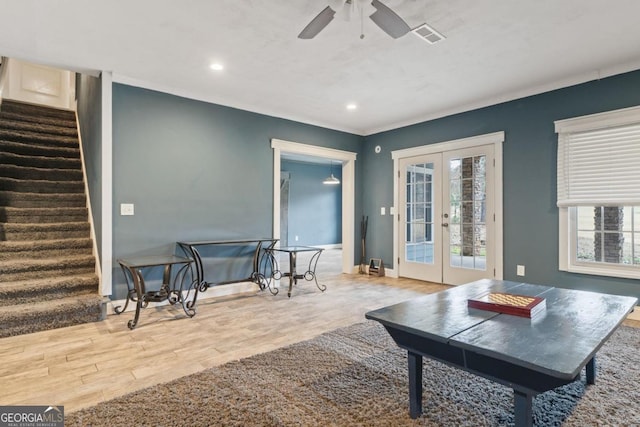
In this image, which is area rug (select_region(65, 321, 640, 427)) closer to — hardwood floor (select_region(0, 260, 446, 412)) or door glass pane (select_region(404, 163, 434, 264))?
hardwood floor (select_region(0, 260, 446, 412))

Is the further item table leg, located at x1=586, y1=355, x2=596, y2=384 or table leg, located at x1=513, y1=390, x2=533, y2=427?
table leg, located at x1=586, y1=355, x2=596, y2=384

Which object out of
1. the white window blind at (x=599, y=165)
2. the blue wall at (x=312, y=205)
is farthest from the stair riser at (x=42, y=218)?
the white window blind at (x=599, y=165)

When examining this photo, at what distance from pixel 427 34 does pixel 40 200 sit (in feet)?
16.3

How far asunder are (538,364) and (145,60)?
3853 millimetres

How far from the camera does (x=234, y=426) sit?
168 centimetres

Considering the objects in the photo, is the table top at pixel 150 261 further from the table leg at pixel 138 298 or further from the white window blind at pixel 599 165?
the white window blind at pixel 599 165

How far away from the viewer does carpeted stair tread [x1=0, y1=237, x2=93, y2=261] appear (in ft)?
12.3

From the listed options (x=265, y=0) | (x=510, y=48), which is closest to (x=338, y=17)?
(x=265, y=0)

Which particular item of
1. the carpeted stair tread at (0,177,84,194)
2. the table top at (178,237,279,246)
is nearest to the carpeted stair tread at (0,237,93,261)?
the carpeted stair tread at (0,177,84,194)

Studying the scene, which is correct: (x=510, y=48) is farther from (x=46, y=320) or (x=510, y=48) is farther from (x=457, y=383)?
(x=46, y=320)

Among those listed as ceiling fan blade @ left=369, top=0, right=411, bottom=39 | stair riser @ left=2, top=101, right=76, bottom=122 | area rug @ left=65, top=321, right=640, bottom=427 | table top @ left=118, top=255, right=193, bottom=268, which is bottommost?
area rug @ left=65, top=321, right=640, bottom=427

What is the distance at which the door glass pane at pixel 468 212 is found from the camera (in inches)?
184

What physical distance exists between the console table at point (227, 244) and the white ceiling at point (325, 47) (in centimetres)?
184
